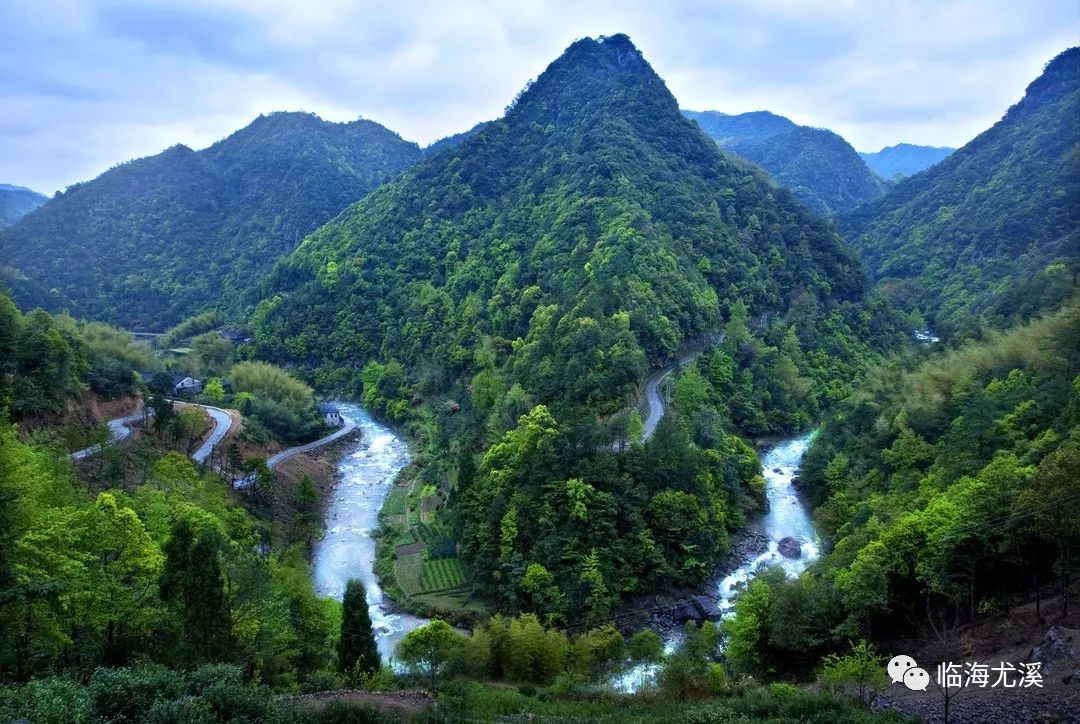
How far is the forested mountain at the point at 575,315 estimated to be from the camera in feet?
126

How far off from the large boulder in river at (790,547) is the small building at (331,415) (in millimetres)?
46556

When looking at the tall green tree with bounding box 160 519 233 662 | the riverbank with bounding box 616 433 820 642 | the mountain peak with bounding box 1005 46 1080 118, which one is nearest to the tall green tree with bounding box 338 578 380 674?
the tall green tree with bounding box 160 519 233 662

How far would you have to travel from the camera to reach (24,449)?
929 inches

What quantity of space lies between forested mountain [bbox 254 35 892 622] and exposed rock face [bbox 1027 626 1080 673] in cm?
1955

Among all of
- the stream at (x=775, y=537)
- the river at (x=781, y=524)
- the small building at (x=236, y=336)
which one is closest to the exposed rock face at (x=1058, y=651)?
the stream at (x=775, y=537)

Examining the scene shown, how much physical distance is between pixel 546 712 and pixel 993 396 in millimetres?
30900

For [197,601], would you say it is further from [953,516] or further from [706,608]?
[953,516]

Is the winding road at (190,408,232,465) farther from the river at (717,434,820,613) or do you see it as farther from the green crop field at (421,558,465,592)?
the river at (717,434,820,613)

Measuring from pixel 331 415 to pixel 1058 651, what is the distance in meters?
64.6

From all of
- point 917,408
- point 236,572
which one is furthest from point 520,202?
point 236,572

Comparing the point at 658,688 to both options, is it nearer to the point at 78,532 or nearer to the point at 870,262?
the point at 78,532

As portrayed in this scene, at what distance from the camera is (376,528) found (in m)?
48.2

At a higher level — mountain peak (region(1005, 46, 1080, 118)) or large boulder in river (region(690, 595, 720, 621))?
mountain peak (region(1005, 46, 1080, 118))

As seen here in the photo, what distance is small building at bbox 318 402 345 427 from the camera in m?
68.5
